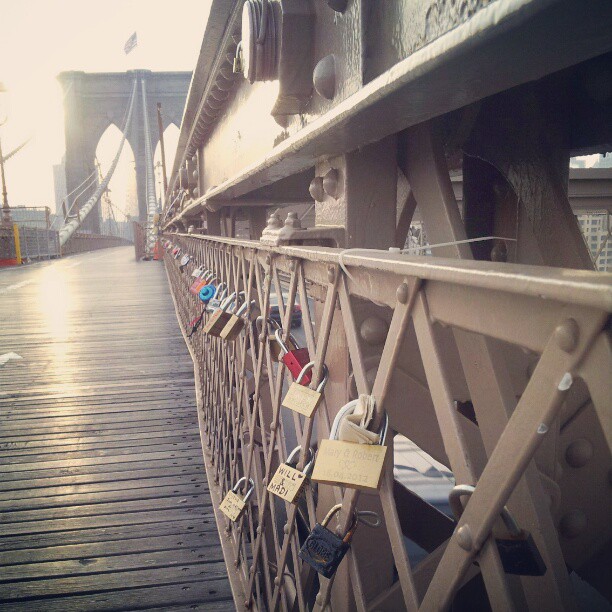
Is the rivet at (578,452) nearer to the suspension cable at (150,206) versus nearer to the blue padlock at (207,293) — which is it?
the blue padlock at (207,293)

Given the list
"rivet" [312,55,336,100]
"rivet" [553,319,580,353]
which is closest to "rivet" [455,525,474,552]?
"rivet" [553,319,580,353]

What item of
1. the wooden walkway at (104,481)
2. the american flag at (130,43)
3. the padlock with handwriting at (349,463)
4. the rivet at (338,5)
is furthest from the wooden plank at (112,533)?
the american flag at (130,43)

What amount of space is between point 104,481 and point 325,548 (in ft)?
9.96

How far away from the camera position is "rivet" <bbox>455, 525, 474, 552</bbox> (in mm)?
746

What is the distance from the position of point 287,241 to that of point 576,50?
105 centimetres

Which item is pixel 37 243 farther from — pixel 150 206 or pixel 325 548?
pixel 325 548

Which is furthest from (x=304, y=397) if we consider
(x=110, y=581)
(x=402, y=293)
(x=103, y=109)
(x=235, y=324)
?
(x=103, y=109)

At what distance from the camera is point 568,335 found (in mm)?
563

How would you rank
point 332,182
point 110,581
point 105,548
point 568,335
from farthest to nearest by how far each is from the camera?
point 105,548 < point 110,581 < point 332,182 < point 568,335

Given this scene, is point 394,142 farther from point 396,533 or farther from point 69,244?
point 69,244

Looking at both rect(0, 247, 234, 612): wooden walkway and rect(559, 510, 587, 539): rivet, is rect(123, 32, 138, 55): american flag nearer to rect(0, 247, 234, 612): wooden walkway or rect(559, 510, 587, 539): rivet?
rect(0, 247, 234, 612): wooden walkway

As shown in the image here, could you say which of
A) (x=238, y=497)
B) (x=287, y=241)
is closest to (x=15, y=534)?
(x=238, y=497)

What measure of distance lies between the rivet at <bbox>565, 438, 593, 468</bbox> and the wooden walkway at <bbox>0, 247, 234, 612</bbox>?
190 cm

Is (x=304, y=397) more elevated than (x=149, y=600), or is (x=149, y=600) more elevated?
(x=304, y=397)
